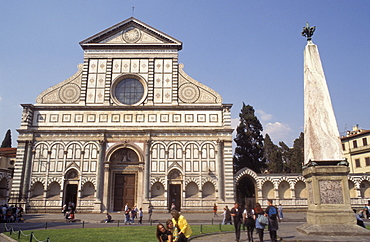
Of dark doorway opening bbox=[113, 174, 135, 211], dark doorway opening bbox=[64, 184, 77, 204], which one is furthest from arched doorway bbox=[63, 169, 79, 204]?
dark doorway opening bbox=[113, 174, 135, 211]

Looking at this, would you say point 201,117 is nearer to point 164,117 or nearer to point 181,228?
point 164,117

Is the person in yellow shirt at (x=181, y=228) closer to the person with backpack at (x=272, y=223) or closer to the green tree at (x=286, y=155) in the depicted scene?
the person with backpack at (x=272, y=223)

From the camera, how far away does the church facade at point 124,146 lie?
94.3ft

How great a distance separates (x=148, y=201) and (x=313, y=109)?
66.4ft

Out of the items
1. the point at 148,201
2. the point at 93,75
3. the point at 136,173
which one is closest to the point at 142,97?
the point at 93,75

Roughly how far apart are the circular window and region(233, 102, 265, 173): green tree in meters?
16.1

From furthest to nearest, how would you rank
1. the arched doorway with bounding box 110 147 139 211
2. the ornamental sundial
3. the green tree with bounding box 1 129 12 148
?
1. the green tree with bounding box 1 129 12 148
2. the ornamental sundial
3. the arched doorway with bounding box 110 147 139 211

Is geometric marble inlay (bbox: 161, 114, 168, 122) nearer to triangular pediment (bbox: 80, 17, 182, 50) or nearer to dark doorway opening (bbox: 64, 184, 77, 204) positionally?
triangular pediment (bbox: 80, 17, 182, 50)

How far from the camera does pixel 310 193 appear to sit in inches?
437

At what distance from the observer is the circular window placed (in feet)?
104

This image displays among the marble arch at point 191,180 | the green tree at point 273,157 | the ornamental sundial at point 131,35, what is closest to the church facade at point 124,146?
the marble arch at point 191,180

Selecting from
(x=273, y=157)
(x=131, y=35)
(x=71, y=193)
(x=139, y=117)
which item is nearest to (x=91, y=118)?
(x=139, y=117)

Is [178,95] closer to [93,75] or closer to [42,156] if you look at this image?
[93,75]

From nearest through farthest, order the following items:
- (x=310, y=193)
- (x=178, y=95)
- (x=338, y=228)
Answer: (x=338, y=228) → (x=310, y=193) → (x=178, y=95)
